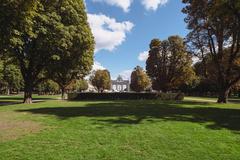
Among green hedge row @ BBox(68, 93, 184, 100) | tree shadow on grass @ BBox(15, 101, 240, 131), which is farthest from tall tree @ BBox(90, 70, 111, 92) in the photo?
tree shadow on grass @ BBox(15, 101, 240, 131)

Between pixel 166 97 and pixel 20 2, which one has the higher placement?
pixel 20 2

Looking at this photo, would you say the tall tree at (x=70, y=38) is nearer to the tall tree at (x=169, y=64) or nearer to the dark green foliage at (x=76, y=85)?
the tall tree at (x=169, y=64)

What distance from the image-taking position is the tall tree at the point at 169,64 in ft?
183

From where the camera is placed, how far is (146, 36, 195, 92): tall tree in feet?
183

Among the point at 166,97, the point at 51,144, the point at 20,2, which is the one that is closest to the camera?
the point at 51,144

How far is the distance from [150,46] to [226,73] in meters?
29.9

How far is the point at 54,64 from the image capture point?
1090 inches

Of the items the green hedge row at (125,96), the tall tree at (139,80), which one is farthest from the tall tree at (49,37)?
the tall tree at (139,80)

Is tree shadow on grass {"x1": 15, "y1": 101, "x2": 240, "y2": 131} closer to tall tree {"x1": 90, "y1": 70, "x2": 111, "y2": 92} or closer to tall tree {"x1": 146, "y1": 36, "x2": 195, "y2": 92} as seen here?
tall tree {"x1": 146, "y1": 36, "x2": 195, "y2": 92}

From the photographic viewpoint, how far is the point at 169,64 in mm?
57125

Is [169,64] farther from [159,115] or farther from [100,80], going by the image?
[100,80]

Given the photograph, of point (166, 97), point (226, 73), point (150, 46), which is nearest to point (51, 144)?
point (226, 73)

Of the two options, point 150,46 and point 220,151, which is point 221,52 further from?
point 150,46

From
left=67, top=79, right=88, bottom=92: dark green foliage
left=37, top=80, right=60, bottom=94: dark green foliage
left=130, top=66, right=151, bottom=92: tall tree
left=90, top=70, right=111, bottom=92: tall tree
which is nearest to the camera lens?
left=67, top=79, right=88, bottom=92: dark green foliage
